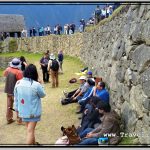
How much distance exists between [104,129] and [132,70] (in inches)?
63.4

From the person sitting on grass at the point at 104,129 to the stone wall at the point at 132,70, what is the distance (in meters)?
0.41

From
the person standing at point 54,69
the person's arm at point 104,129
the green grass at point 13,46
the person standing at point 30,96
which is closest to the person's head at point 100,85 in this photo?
the person's arm at point 104,129

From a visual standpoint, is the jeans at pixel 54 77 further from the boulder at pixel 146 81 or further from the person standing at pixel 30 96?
the boulder at pixel 146 81

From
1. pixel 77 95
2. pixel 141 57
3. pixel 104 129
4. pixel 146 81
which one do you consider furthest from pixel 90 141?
pixel 77 95

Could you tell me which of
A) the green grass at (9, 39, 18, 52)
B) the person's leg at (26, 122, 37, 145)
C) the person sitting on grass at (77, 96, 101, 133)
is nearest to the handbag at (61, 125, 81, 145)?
the person sitting on grass at (77, 96, 101, 133)

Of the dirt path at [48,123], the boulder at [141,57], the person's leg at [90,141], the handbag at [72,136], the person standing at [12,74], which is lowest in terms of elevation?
the dirt path at [48,123]

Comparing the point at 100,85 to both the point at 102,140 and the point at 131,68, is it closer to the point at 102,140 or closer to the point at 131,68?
the point at 131,68

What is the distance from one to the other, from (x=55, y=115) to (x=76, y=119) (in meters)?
1.04

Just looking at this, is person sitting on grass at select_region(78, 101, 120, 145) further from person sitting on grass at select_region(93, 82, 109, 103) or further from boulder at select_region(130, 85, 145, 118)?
person sitting on grass at select_region(93, 82, 109, 103)

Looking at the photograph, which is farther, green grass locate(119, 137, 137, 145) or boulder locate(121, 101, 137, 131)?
boulder locate(121, 101, 137, 131)

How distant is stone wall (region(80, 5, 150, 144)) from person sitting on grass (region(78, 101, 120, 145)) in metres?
0.41

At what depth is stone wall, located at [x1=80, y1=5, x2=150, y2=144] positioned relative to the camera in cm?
889

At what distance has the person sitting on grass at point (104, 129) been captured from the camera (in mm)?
8884

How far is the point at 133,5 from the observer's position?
35.2 feet
